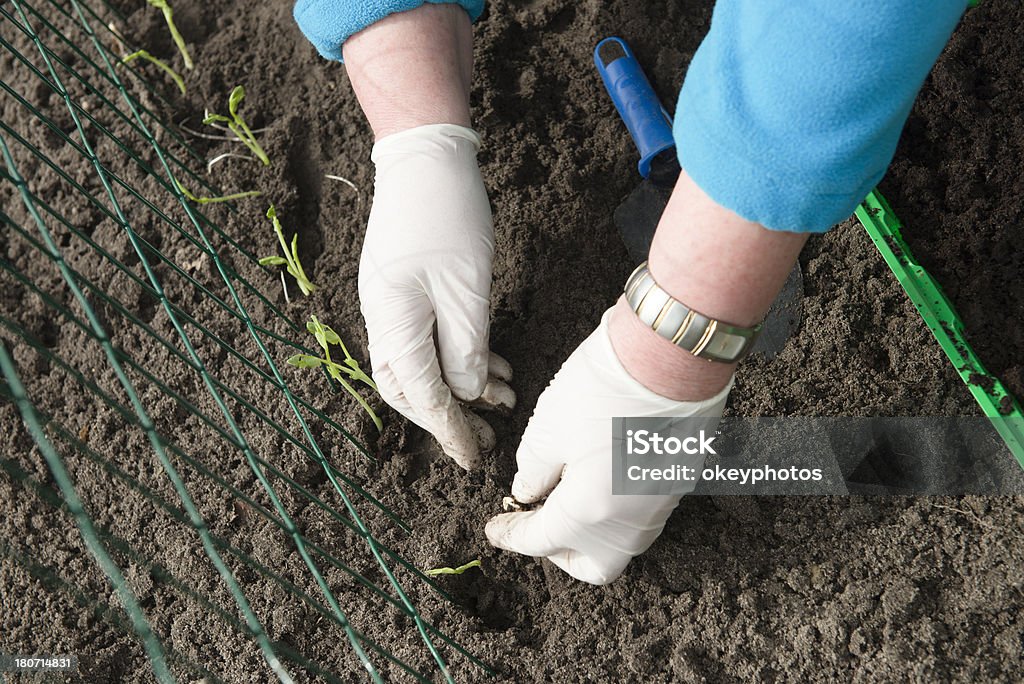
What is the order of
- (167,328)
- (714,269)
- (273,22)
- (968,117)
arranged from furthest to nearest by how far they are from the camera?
(273,22) → (167,328) → (968,117) → (714,269)

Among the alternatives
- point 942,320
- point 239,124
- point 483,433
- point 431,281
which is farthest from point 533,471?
point 239,124

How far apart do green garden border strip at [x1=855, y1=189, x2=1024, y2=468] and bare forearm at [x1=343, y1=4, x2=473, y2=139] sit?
86 centimetres

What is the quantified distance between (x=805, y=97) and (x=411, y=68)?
2.75 feet

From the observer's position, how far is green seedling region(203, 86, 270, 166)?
1880 mm

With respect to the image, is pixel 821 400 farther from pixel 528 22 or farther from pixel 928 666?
pixel 528 22

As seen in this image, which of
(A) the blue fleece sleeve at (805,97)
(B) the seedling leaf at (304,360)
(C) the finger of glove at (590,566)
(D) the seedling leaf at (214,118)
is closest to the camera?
(A) the blue fleece sleeve at (805,97)

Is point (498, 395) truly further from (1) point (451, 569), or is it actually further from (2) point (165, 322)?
(2) point (165, 322)

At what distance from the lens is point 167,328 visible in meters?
1.87

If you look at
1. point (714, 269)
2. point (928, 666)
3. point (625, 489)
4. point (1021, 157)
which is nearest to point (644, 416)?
point (625, 489)

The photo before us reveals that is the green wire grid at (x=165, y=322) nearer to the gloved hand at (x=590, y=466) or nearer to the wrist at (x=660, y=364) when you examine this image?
the gloved hand at (x=590, y=466)

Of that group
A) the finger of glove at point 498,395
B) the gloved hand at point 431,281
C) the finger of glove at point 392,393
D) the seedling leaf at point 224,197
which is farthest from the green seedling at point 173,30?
the finger of glove at point 498,395

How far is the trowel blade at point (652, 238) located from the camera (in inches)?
63.9

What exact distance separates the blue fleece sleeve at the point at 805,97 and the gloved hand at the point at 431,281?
22.8 inches

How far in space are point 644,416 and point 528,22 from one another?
44.1 inches
